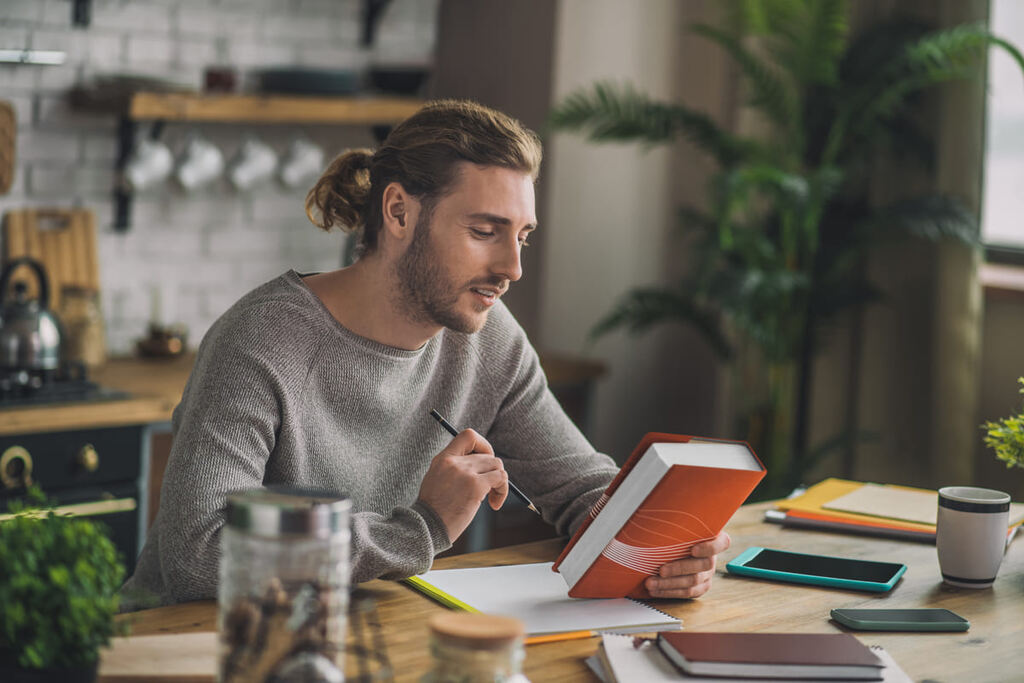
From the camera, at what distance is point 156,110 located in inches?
125

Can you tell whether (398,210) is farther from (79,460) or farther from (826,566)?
(79,460)

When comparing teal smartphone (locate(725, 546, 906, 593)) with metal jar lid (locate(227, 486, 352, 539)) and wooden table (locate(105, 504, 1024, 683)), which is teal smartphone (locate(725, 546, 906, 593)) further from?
metal jar lid (locate(227, 486, 352, 539))

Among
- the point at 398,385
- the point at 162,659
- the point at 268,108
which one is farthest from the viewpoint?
the point at 268,108

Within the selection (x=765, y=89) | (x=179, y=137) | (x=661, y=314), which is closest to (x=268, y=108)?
(x=179, y=137)

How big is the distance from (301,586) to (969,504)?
1.06 meters

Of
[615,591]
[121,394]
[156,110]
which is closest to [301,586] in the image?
[615,591]

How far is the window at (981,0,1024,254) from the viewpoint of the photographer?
11.9 feet

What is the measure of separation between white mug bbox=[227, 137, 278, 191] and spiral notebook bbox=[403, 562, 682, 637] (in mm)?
2106

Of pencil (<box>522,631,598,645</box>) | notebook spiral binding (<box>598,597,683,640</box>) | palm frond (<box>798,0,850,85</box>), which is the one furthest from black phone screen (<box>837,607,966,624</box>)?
palm frond (<box>798,0,850,85</box>)

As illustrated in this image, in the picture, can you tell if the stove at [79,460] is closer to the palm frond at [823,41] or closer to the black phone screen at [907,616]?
the black phone screen at [907,616]

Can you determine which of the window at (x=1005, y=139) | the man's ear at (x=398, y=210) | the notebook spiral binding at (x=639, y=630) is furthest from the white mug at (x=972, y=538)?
the window at (x=1005, y=139)

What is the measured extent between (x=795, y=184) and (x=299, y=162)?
143 cm

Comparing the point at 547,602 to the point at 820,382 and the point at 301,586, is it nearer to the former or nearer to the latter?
the point at 301,586

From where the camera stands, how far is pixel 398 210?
189 centimetres
